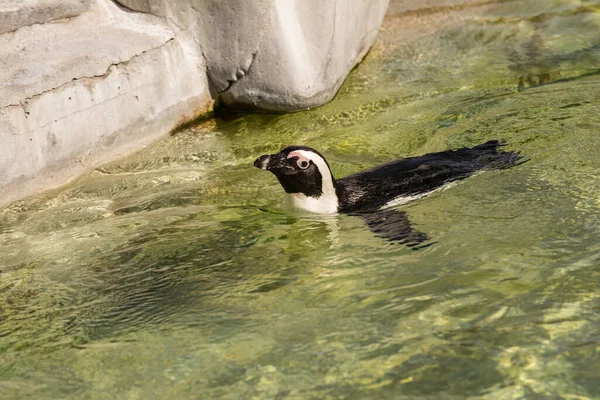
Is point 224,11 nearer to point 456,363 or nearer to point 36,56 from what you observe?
point 36,56

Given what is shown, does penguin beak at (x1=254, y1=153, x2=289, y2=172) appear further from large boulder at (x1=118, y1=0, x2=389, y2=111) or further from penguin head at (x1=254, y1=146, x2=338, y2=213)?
large boulder at (x1=118, y1=0, x2=389, y2=111)

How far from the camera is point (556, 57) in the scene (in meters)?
7.28

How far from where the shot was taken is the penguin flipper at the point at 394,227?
407 centimetres

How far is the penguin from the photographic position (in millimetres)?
4699

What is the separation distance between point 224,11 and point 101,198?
1775 millimetres

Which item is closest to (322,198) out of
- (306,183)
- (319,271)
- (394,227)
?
A: (306,183)

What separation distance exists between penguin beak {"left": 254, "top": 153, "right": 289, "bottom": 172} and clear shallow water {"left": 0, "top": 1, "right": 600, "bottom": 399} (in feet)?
0.96

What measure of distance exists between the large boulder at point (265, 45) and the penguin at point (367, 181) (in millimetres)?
1575

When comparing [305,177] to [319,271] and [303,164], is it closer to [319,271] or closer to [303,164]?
[303,164]

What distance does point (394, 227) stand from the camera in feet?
14.1

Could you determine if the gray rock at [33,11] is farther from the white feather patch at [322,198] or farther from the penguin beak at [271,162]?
the white feather patch at [322,198]

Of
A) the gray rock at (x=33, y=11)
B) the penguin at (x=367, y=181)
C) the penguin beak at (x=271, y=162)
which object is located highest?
the gray rock at (x=33, y=11)

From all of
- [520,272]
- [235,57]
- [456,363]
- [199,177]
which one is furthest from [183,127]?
[456,363]

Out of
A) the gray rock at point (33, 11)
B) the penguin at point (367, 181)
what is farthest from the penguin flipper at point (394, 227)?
the gray rock at point (33, 11)
